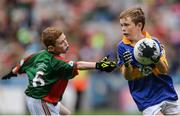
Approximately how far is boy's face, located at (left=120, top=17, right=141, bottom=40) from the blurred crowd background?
8029 mm

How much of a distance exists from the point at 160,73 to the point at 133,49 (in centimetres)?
45

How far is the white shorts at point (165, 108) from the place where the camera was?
30.3ft

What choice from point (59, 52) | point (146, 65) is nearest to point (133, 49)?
point (146, 65)

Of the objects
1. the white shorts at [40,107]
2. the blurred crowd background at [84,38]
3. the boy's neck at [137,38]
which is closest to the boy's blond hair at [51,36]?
the white shorts at [40,107]

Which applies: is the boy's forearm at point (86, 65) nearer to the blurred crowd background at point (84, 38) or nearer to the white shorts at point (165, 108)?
the white shorts at point (165, 108)

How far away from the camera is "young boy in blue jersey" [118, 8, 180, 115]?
9.22 metres

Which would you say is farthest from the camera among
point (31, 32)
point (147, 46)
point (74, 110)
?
point (31, 32)

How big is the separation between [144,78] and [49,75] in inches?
51.3

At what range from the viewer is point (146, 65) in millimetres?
9148

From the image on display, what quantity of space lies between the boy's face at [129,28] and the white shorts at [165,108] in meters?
0.88

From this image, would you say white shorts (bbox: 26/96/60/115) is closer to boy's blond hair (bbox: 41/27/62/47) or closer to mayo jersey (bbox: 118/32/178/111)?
boy's blond hair (bbox: 41/27/62/47)

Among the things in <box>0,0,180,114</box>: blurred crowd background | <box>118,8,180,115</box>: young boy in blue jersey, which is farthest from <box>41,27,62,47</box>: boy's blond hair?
<box>0,0,180,114</box>: blurred crowd background

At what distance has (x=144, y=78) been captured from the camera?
9.28 m

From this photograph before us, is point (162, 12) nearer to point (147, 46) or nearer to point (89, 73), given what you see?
point (89, 73)
